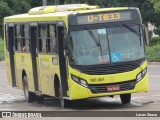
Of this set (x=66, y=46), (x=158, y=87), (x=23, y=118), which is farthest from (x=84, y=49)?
(x=158, y=87)

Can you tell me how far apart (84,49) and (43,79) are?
9.38 feet

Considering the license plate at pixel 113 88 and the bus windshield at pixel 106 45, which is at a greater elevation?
the bus windshield at pixel 106 45

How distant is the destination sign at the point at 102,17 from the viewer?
1817 centimetres

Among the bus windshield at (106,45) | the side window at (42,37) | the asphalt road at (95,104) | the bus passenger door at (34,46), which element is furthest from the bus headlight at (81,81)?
the bus passenger door at (34,46)

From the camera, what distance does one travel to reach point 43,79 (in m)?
20.5

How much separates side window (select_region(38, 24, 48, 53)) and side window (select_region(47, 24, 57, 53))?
304 millimetres

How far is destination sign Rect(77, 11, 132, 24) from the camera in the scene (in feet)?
59.6

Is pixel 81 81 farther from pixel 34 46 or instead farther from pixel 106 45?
pixel 34 46

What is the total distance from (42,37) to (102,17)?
98.1 inches

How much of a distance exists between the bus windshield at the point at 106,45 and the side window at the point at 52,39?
3.72 feet

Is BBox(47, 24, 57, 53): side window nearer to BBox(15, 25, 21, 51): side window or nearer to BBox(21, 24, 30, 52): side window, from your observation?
BBox(21, 24, 30, 52): side window

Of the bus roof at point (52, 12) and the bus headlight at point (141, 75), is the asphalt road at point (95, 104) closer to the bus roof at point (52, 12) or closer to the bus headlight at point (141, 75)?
the bus headlight at point (141, 75)

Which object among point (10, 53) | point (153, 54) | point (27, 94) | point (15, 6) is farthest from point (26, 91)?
point (15, 6)

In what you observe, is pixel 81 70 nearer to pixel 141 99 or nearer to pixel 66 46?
pixel 66 46
